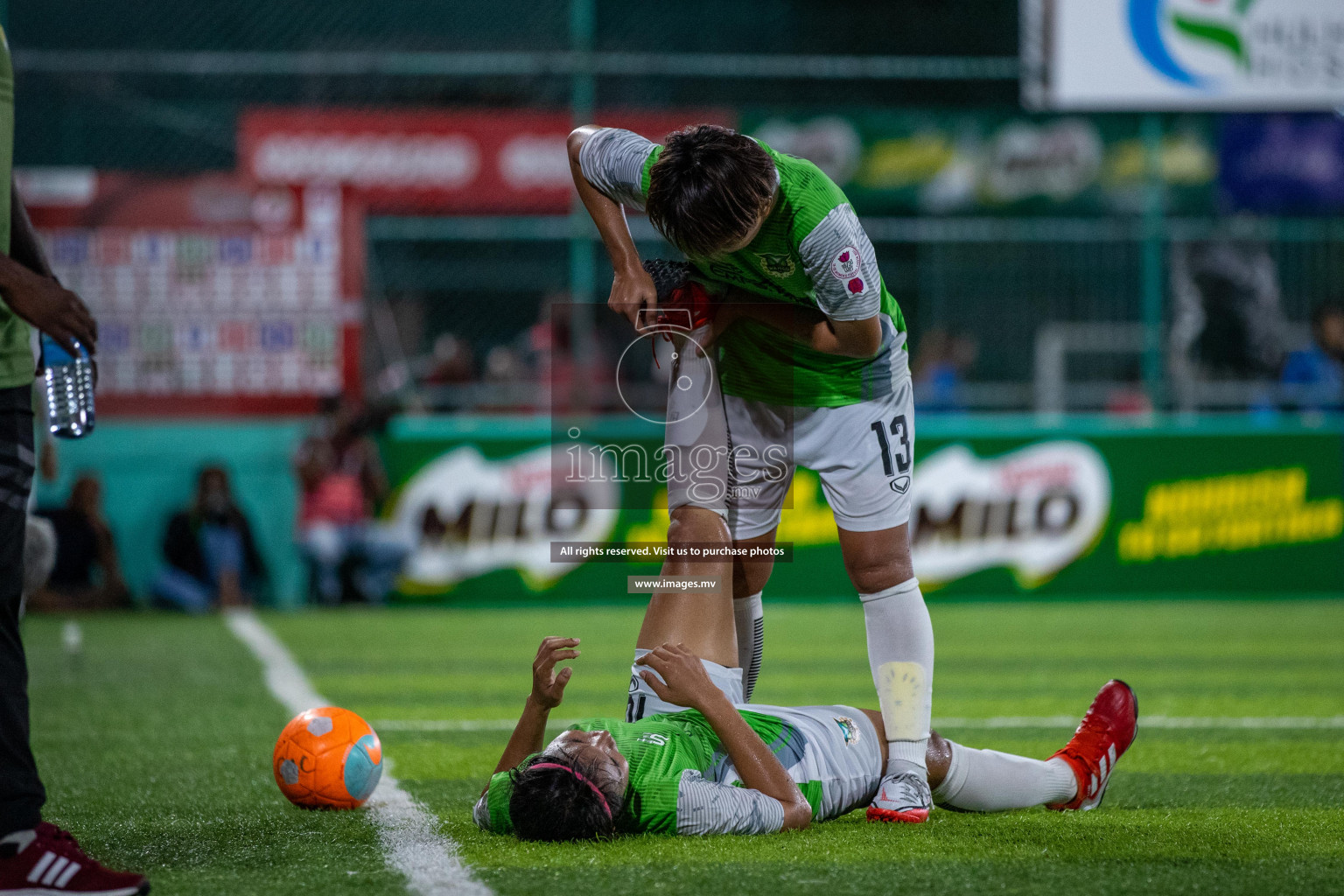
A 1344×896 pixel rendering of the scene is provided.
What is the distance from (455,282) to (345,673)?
959 cm

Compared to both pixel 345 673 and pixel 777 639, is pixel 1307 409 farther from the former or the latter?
pixel 345 673

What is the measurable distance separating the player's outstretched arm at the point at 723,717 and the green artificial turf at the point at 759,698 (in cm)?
14

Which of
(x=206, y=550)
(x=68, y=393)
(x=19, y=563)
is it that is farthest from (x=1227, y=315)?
(x=19, y=563)

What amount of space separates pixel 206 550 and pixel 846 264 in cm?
850

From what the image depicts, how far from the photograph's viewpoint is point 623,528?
12016 millimetres

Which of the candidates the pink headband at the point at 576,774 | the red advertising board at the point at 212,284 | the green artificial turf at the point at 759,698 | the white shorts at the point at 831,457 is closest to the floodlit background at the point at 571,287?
the red advertising board at the point at 212,284

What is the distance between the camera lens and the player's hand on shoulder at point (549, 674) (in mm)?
3771

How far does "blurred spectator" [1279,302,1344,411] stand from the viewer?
40.6ft

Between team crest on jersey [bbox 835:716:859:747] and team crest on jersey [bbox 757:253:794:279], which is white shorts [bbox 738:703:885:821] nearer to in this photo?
team crest on jersey [bbox 835:716:859:747]

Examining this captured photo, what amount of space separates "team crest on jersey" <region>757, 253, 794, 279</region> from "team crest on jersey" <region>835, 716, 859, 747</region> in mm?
1162

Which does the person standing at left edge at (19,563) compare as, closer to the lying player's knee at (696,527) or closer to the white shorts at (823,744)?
the white shorts at (823,744)

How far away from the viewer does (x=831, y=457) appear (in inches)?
170

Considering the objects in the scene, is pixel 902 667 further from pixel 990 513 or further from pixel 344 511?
pixel 990 513

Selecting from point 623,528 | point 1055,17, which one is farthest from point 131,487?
point 1055,17
